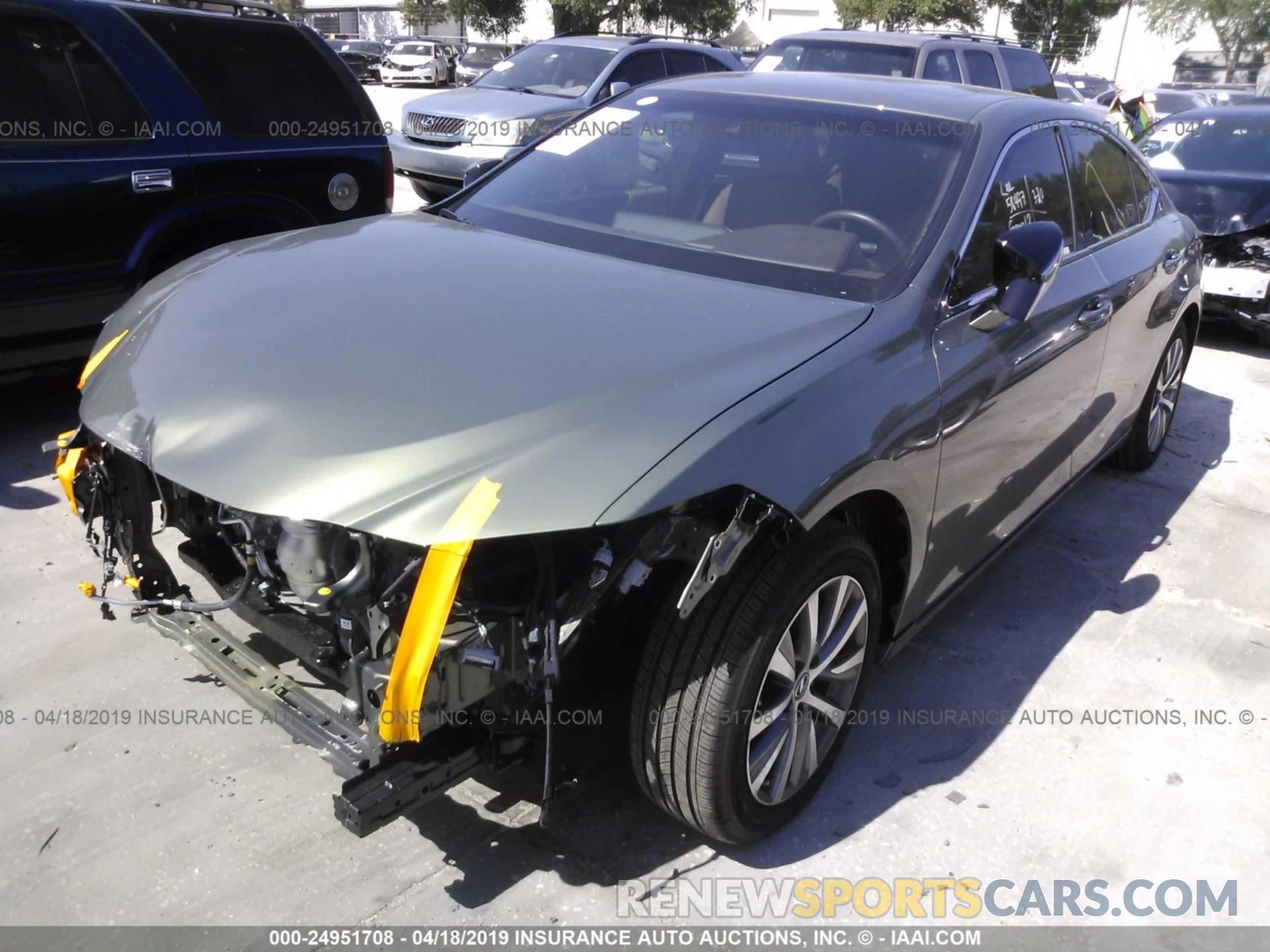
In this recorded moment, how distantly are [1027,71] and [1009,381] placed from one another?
9220 mm

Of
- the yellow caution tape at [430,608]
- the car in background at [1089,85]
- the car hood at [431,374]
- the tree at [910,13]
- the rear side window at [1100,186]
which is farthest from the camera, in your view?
the tree at [910,13]

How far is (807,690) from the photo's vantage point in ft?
8.59

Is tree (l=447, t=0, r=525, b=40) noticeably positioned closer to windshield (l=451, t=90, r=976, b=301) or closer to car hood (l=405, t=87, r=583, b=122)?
car hood (l=405, t=87, r=583, b=122)

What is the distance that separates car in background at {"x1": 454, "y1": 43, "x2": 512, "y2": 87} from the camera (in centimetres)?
2755

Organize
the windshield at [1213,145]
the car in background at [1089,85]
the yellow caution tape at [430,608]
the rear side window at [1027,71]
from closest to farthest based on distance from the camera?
the yellow caution tape at [430,608]
the windshield at [1213,145]
the rear side window at [1027,71]
the car in background at [1089,85]

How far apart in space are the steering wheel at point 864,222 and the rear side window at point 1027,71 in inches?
332

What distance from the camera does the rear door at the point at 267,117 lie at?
4957mm

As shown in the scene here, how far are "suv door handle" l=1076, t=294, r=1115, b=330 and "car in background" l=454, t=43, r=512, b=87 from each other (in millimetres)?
24440

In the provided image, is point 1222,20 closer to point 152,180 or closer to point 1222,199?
point 1222,199

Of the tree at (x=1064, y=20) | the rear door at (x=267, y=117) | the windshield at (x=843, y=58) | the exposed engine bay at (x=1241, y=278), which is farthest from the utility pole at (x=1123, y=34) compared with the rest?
the rear door at (x=267, y=117)

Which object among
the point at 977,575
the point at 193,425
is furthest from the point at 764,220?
the point at 193,425

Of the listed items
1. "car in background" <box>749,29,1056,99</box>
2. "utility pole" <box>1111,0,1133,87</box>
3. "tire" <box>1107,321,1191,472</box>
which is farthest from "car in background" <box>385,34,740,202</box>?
"utility pole" <box>1111,0,1133,87</box>

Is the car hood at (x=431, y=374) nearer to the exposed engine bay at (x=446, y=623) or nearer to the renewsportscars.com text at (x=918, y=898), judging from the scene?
the exposed engine bay at (x=446, y=623)

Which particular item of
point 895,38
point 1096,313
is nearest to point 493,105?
point 895,38
